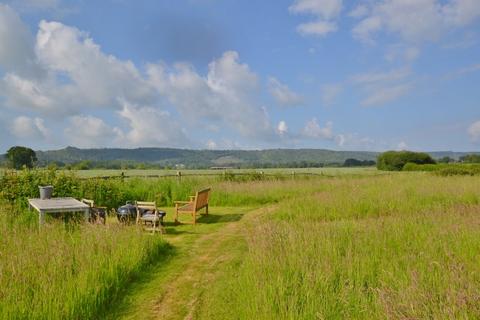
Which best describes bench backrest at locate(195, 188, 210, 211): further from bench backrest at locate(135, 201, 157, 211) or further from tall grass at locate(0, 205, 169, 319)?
tall grass at locate(0, 205, 169, 319)

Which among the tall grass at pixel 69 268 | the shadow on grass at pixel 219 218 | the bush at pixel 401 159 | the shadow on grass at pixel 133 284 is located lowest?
the shadow on grass at pixel 133 284

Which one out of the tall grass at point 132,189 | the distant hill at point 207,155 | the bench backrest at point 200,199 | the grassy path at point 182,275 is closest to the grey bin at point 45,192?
the tall grass at point 132,189

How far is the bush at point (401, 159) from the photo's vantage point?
42.6 m

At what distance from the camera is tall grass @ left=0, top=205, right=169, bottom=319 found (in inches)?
164

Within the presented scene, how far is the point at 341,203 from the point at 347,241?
5.08 metres

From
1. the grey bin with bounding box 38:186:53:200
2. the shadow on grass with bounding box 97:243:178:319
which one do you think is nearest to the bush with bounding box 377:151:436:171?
the grey bin with bounding box 38:186:53:200

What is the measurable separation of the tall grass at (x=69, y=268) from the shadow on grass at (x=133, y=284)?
0.11 ft

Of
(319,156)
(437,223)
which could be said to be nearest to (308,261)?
(437,223)

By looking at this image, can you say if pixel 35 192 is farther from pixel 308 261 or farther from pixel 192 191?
pixel 308 261

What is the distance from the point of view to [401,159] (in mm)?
43094

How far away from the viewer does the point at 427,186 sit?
13602 millimetres

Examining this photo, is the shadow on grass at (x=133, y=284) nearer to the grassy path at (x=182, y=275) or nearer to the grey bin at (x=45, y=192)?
the grassy path at (x=182, y=275)

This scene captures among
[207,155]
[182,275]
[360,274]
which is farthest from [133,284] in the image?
[207,155]

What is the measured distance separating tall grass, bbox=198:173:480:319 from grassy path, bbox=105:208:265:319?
0.32 m
